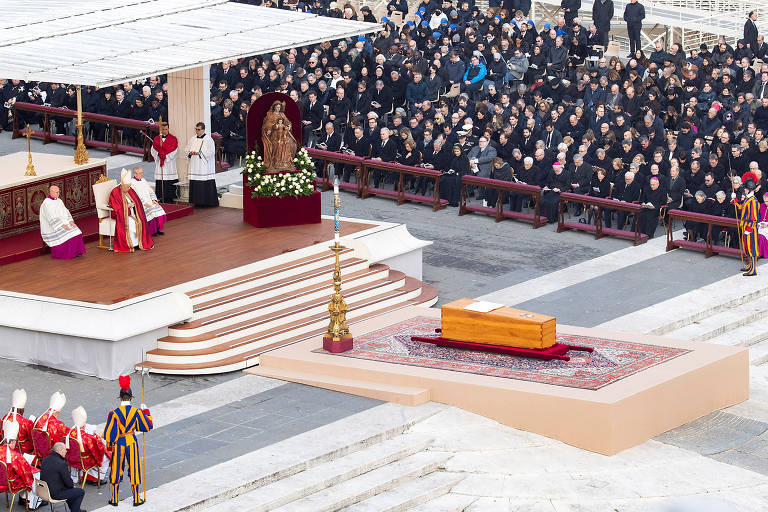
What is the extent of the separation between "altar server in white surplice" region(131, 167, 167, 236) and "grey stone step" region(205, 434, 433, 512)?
6.58 meters

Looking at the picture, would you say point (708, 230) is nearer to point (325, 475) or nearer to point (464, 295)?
point (464, 295)

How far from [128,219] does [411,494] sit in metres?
7.32

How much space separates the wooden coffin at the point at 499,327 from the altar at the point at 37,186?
21.6 ft

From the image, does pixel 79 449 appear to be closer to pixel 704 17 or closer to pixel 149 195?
pixel 149 195

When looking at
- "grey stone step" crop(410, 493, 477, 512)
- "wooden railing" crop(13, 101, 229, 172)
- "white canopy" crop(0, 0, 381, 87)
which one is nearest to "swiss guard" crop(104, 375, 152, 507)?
"grey stone step" crop(410, 493, 477, 512)

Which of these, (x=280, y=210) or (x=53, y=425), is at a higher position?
(x=280, y=210)

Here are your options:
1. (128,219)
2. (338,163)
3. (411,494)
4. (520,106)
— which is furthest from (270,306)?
(520,106)

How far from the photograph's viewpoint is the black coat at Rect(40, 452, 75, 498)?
15.3m

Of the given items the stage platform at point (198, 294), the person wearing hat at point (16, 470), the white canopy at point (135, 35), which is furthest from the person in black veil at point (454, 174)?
the person wearing hat at point (16, 470)

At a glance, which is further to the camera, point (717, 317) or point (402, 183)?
point (402, 183)

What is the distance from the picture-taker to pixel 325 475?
1700cm

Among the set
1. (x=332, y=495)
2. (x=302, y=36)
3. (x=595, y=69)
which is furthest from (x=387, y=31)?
(x=332, y=495)

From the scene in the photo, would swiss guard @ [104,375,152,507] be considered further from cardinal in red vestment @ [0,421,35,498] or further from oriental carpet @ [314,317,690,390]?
oriental carpet @ [314,317,690,390]

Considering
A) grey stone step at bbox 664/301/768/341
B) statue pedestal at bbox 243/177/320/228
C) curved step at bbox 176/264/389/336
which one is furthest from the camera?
statue pedestal at bbox 243/177/320/228
